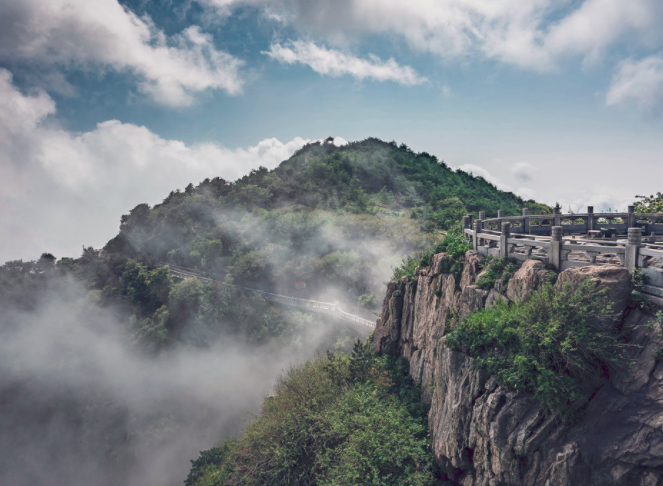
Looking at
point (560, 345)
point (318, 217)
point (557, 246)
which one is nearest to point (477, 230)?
point (557, 246)

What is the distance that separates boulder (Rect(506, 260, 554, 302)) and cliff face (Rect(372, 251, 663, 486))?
3 centimetres

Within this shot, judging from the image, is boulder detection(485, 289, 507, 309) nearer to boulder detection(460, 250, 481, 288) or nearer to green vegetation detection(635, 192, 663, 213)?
boulder detection(460, 250, 481, 288)

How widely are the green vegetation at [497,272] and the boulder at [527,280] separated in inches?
21.2

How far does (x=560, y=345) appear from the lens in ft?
31.5

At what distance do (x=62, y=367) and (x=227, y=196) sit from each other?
115 ft

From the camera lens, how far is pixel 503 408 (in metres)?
10.6

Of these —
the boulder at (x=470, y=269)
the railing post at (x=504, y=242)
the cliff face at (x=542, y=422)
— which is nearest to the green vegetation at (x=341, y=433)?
the cliff face at (x=542, y=422)

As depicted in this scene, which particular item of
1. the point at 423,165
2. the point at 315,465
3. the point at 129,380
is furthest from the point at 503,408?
the point at 423,165

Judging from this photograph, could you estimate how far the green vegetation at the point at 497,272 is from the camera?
42.8 feet

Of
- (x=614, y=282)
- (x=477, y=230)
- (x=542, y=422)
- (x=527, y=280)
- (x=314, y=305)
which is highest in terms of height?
(x=477, y=230)

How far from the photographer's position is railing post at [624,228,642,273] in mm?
9672

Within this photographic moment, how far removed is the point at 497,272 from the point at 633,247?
439 cm

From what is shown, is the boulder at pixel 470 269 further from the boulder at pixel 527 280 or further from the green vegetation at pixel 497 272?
the boulder at pixel 527 280

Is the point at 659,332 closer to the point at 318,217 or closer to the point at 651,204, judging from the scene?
the point at 651,204
